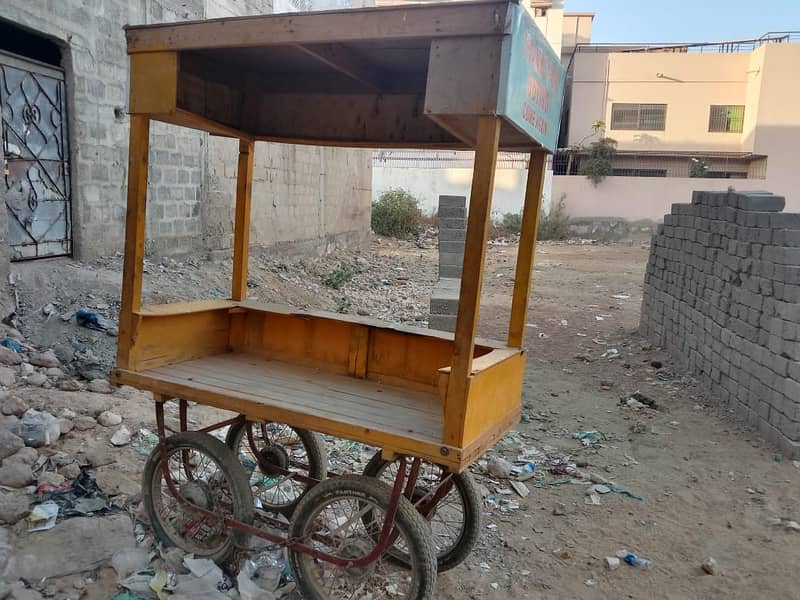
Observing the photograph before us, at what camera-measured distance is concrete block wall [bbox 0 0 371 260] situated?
255 inches

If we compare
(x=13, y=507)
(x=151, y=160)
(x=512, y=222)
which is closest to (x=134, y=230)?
(x=13, y=507)

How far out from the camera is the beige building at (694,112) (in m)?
25.5

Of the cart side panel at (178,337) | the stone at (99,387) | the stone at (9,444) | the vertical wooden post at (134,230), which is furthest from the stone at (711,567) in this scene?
the stone at (99,387)

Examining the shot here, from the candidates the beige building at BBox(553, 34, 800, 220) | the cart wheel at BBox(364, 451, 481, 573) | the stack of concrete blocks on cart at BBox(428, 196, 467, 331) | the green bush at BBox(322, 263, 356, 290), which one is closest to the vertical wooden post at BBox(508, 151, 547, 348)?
the cart wheel at BBox(364, 451, 481, 573)

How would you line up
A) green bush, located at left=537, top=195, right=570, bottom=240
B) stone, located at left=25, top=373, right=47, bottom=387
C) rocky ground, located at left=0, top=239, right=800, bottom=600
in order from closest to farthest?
rocky ground, located at left=0, top=239, right=800, bottom=600
stone, located at left=25, top=373, right=47, bottom=387
green bush, located at left=537, top=195, right=570, bottom=240

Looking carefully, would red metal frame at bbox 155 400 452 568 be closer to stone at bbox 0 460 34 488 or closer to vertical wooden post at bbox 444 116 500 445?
vertical wooden post at bbox 444 116 500 445

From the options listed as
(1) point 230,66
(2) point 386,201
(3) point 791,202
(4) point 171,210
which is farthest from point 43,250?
(3) point 791,202

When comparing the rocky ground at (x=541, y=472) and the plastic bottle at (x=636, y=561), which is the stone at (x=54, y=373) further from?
the plastic bottle at (x=636, y=561)

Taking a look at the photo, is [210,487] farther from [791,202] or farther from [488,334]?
[791,202]

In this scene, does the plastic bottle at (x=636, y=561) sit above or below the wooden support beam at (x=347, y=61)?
below

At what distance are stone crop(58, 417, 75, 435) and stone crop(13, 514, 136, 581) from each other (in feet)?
3.09

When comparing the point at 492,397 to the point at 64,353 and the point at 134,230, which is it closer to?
the point at 134,230

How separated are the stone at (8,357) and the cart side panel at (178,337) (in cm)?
192

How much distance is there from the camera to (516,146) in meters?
3.45
